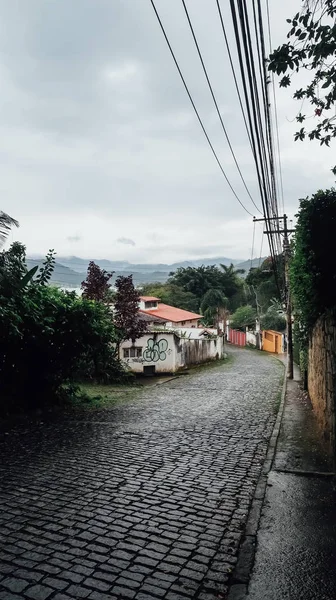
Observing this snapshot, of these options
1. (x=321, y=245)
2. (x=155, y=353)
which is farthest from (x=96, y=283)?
(x=321, y=245)

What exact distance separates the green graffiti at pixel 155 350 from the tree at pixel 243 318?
3562 cm

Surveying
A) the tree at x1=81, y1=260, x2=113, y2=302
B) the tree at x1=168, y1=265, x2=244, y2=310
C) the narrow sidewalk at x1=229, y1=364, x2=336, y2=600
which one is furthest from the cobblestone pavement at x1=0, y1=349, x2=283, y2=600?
the tree at x1=168, y1=265, x2=244, y2=310

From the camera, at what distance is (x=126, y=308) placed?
64.0 feet

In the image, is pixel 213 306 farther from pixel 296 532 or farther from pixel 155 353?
pixel 296 532

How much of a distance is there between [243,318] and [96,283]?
4179cm

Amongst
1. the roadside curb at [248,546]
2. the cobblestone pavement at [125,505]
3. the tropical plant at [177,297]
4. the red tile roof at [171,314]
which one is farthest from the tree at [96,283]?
the tropical plant at [177,297]

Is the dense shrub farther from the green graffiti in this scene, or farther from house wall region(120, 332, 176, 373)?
the green graffiti

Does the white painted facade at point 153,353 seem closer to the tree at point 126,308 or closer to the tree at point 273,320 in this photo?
the tree at point 126,308

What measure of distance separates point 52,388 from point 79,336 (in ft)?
5.40

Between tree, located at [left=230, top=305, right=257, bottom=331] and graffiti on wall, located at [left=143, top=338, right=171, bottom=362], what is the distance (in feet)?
117

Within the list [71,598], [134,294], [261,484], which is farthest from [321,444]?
[134,294]

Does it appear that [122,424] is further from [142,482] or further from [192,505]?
[192,505]

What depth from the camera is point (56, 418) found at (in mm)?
9672

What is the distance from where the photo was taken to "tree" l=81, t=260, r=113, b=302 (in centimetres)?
1942
